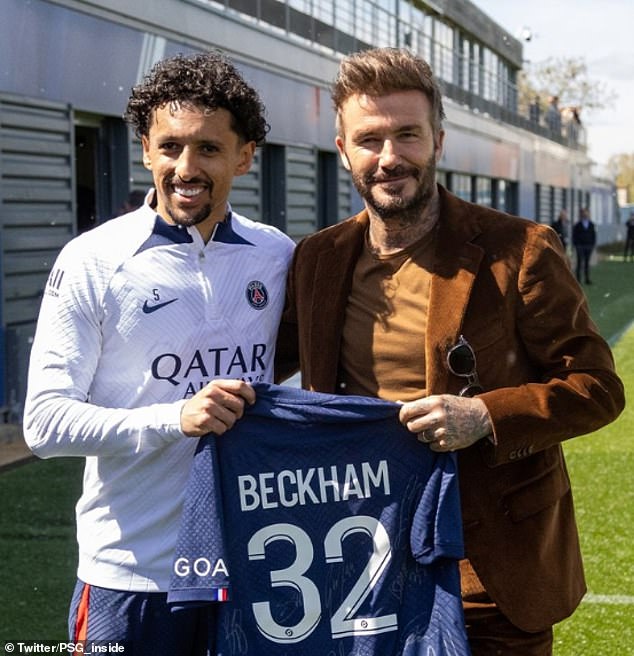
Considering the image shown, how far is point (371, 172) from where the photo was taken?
115 inches

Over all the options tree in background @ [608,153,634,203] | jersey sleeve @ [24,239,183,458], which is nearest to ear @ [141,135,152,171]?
jersey sleeve @ [24,239,183,458]

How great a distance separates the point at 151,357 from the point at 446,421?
0.68 m

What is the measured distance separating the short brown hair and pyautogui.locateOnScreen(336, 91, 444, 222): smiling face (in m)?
0.02

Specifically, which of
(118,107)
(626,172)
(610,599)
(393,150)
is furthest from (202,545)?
(626,172)

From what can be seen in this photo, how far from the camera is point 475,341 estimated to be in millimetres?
2854

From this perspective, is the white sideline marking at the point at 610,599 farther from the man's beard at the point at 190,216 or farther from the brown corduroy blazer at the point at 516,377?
the man's beard at the point at 190,216

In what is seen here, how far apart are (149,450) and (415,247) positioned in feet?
2.64

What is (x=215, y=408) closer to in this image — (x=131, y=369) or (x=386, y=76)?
(x=131, y=369)

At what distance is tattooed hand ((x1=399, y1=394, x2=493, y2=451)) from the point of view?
8.78 ft

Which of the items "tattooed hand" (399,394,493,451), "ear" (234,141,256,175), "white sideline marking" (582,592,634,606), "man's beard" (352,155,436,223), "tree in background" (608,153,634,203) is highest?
"tree in background" (608,153,634,203)

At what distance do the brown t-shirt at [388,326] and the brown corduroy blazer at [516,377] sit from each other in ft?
0.14

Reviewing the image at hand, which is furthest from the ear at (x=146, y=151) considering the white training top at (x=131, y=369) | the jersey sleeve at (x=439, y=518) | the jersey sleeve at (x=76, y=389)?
the jersey sleeve at (x=439, y=518)

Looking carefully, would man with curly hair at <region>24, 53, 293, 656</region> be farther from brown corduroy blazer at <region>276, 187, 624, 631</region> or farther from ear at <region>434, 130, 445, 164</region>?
ear at <region>434, 130, 445, 164</region>

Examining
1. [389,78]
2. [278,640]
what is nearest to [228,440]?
[278,640]
